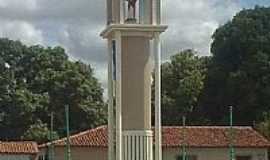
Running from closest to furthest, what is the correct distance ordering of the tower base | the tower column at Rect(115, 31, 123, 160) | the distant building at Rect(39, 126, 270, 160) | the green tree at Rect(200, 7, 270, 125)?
the tower column at Rect(115, 31, 123, 160) < the tower base < the distant building at Rect(39, 126, 270, 160) < the green tree at Rect(200, 7, 270, 125)

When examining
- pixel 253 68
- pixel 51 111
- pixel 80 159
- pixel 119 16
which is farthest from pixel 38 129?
pixel 119 16

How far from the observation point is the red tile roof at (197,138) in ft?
127

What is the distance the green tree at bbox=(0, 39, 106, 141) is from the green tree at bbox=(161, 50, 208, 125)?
14.5 feet

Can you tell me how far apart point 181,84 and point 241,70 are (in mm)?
4114

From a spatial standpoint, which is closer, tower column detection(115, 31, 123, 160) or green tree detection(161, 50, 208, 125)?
tower column detection(115, 31, 123, 160)

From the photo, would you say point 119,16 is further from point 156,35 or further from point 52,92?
point 52,92

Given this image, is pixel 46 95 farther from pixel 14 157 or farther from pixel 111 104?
pixel 111 104

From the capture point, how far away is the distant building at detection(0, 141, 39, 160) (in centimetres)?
4123

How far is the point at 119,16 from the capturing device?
19359 mm

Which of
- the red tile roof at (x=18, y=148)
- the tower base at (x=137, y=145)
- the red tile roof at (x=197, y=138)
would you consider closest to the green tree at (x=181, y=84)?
the red tile roof at (x=197, y=138)

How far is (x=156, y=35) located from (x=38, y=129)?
98.6 ft

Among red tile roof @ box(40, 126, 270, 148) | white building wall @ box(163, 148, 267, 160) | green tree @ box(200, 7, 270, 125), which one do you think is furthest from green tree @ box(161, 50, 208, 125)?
white building wall @ box(163, 148, 267, 160)

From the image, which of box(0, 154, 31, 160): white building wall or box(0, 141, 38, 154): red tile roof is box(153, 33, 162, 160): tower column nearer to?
box(0, 141, 38, 154): red tile roof

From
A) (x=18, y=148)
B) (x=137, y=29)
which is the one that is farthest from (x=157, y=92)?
(x=18, y=148)
